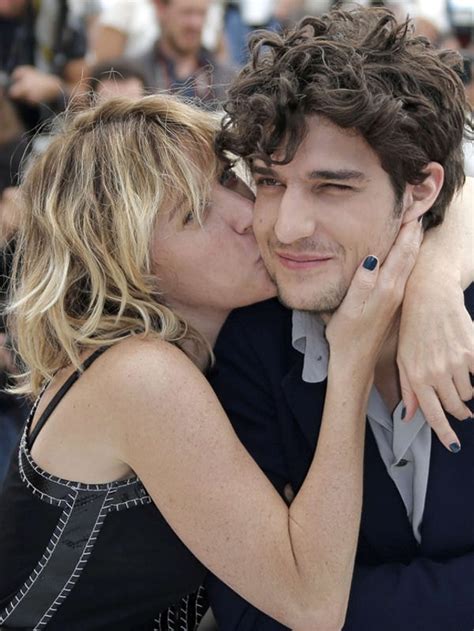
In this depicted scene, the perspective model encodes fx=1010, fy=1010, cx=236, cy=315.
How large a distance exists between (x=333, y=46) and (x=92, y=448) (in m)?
1.14

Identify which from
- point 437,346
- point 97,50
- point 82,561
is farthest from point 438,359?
point 97,50

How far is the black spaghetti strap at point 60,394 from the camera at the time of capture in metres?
2.49

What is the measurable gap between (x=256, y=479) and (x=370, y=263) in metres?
0.59

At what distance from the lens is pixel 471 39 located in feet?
28.5

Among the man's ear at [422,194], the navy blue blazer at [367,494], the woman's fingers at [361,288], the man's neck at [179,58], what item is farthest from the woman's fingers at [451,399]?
the man's neck at [179,58]

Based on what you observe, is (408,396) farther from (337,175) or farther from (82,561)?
(82,561)

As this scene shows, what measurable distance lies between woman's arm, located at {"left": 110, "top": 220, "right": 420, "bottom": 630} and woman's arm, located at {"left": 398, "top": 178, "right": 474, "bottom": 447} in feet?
0.29

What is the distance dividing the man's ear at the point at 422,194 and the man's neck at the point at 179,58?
162 inches

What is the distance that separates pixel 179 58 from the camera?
650cm

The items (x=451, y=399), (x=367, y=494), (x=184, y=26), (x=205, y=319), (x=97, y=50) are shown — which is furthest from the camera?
(x=97, y=50)

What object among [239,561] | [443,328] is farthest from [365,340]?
[239,561]

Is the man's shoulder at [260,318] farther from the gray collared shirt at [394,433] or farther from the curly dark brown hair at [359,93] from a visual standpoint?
the curly dark brown hair at [359,93]

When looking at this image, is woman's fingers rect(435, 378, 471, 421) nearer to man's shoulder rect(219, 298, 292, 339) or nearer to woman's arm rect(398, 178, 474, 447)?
woman's arm rect(398, 178, 474, 447)

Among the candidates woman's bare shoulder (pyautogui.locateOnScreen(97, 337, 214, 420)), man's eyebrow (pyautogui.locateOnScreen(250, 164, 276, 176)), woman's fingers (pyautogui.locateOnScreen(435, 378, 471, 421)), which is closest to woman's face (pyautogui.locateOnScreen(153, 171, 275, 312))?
man's eyebrow (pyautogui.locateOnScreen(250, 164, 276, 176))
